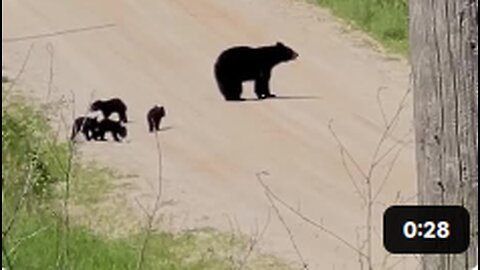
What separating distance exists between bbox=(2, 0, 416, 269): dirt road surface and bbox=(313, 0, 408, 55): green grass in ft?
0.32

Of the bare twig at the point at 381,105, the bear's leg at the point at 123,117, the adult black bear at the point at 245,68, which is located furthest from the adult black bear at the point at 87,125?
the bare twig at the point at 381,105

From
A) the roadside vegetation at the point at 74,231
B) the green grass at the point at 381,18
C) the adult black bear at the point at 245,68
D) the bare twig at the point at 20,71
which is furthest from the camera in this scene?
the green grass at the point at 381,18

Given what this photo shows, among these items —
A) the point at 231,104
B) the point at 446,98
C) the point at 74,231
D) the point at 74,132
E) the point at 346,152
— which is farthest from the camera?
the point at 231,104

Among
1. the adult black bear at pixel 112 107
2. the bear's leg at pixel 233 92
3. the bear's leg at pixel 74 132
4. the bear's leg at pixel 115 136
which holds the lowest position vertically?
the bear's leg at pixel 115 136

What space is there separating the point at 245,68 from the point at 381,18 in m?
1.28

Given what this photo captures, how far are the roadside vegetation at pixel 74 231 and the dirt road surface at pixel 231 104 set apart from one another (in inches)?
5.4

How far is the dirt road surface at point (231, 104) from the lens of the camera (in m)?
3.99

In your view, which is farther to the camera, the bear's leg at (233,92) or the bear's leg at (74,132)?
the bear's leg at (233,92)

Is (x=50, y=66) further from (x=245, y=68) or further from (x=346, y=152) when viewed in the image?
(x=346, y=152)

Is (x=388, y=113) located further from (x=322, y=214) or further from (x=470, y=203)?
(x=470, y=203)

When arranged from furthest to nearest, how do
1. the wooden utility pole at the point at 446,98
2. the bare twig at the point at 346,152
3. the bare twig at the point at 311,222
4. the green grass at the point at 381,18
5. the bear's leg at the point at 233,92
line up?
the green grass at the point at 381,18 → the bear's leg at the point at 233,92 → the bare twig at the point at 346,152 → the bare twig at the point at 311,222 → the wooden utility pole at the point at 446,98
